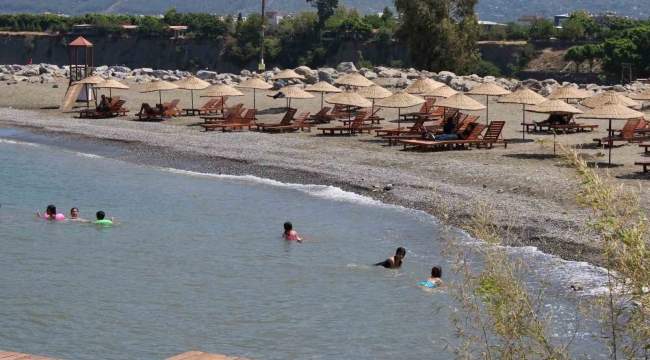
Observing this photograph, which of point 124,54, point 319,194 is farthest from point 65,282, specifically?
point 124,54

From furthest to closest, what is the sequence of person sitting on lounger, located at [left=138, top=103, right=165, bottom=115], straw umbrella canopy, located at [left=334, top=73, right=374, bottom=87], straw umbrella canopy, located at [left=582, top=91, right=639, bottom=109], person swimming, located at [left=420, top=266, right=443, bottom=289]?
person sitting on lounger, located at [left=138, top=103, right=165, bottom=115], straw umbrella canopy, located at [left=334, top=73, right=374, bottom=87], straw umbrella canopy, located at [left=582, top=91, right=639, bottom=109], person swimming, located at [left=420, top=266, right=443, bottom=289]

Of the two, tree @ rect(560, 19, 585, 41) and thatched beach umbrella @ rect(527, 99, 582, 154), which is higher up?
tree @ rect(560, 19, 585, 41)

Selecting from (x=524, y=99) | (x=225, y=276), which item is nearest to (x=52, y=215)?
(x=225, y=276)

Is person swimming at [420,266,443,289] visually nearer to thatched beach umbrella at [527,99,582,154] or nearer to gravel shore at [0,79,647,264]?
gravel shore at [0,79,647,264]

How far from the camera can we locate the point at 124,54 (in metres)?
114

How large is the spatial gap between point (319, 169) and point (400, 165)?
184 centimetres

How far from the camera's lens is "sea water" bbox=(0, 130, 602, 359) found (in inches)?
461

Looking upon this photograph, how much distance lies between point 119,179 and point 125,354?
518 inches

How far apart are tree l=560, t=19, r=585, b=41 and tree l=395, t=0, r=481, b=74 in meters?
45.1

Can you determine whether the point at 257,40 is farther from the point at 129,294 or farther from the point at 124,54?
the point at 129,294

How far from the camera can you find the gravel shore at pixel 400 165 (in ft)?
54.9

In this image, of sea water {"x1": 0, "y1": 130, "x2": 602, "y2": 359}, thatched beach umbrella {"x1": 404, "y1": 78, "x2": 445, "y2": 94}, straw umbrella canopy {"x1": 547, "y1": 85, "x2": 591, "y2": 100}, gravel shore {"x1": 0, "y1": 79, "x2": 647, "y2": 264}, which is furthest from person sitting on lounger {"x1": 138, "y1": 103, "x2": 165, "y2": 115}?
straw umbrella canopy {"x1": 547, "y1": 85, "x2": 591, "y2": 100}

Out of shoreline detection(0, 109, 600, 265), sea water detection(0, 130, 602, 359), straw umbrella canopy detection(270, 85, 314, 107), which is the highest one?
straw umbrella canopy detection(270, 85, 314, 107)

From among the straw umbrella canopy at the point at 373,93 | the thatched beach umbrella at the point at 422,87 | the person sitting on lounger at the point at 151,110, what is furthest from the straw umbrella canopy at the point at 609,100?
the person sitting on lounger at the point at 151,110
